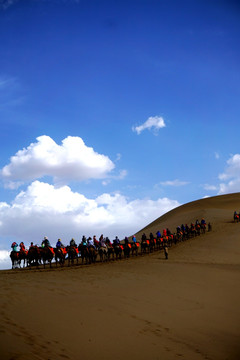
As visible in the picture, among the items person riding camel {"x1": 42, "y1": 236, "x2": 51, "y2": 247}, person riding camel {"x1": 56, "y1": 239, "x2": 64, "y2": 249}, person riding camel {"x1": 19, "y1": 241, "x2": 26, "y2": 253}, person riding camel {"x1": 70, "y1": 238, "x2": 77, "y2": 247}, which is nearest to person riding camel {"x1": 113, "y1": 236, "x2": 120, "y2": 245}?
person riding camel {"x1": 70, "y1": 238, "x2": 77, "y2": 247}

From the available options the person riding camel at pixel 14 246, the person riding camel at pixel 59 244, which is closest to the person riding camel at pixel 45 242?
the person riding camel at pixel 59 244

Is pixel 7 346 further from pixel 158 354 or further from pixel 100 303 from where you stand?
pixel 100 303

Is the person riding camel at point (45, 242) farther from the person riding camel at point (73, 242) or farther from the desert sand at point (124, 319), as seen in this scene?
the desert sand at point (124, 319)

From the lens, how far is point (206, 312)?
39.3 feet

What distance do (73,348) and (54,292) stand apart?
5.22 meters

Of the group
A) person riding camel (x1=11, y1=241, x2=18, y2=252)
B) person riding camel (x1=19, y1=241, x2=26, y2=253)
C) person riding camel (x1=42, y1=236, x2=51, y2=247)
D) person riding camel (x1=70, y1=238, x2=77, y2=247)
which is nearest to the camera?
person riding camel (x1=42, y1=236, x2=51, y2=247)

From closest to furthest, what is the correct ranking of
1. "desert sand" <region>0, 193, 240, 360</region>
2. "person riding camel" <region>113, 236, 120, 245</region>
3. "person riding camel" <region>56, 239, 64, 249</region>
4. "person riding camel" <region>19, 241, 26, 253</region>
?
1. "desert sand" <region>0, 193, 240, 360</region>
2. "person riding camel" <region>56, 239, 64, 249</region>
3. "person riding camel" <region>19, 241, 26, 253</region>
4. "person riding camel" <region>113, 236, 120, 245</region>

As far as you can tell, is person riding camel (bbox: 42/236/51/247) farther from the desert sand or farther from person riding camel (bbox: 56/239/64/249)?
the desert sand

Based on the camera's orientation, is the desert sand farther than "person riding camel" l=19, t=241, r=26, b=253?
No

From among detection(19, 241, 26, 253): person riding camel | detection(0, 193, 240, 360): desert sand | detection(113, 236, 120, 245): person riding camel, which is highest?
detection(19, 241, 26, 253): person riding camel

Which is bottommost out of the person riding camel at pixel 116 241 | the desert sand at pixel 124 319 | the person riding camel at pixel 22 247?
the desert sand at pixel 124 319

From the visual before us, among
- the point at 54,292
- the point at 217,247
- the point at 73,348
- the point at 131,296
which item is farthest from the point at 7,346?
the point at 217,247

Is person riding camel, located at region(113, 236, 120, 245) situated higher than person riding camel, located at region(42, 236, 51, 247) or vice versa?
person riding camel, located at region(42, 236, 51, 247)

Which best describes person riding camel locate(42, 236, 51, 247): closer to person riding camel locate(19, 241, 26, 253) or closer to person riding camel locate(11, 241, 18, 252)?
person riding camel locate(19, 241, 26, 253)
